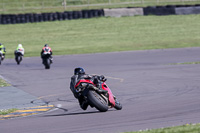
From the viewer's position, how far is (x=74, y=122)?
36.6 ft

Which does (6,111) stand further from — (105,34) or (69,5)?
(69,5)

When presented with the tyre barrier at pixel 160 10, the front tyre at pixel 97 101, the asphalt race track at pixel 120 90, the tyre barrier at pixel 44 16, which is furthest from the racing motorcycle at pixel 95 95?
the tyre barrier at pixel 160 10

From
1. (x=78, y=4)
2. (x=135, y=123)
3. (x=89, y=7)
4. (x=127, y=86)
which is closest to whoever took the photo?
(x=135, y=123)

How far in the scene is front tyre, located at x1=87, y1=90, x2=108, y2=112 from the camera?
40.1 feet

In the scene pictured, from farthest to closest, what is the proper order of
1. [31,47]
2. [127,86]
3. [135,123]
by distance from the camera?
[31,47] → [127,86] → [135,123]

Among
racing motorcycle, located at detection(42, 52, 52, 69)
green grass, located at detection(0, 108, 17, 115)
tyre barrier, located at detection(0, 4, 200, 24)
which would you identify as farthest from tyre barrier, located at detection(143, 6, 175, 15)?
green grass, located at detection(0, 108, 17, 115)

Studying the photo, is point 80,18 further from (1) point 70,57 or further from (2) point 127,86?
(2) point 127,86

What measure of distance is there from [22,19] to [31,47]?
17.1ft

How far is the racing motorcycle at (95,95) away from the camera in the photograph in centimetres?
1224

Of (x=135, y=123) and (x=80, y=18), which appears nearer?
(x=135, y=123)

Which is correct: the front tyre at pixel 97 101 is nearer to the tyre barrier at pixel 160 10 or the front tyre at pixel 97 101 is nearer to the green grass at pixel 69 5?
the tyre barrier at pixel 160 10

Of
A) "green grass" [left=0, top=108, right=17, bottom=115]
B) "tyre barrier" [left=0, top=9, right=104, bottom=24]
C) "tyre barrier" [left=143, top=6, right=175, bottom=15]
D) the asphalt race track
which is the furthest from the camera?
"tyre barrier" [left=143, top=6, right=175, bottom=15]

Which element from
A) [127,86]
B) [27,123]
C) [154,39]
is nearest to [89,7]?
[154,39]

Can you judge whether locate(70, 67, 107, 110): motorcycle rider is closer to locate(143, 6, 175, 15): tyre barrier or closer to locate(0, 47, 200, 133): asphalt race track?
locate(0, 47, 200, 133): asphalt race track
